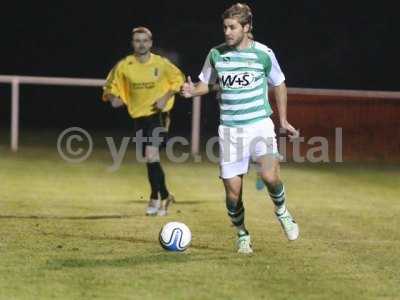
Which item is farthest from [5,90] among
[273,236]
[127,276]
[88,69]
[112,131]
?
[127,276]

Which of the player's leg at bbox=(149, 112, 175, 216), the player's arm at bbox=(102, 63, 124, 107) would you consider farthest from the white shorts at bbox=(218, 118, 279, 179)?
the player's arm at bbox=(102, 63, 124, 107)

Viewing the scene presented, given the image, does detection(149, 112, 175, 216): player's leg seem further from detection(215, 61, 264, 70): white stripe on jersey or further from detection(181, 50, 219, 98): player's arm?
detection(215, 61, 264, 70): white stripe on jersey

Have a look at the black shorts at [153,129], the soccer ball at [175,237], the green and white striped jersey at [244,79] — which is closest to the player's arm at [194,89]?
the green and white striped jersey at [244,79]

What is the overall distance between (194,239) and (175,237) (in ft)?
3.31

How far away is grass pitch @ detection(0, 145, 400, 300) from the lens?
8.33 m

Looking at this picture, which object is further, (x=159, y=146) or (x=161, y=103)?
(x=159, y=146)

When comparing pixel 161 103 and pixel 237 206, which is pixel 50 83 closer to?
pixel 161 103

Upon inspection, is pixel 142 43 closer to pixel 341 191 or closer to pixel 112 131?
pixel 341 191

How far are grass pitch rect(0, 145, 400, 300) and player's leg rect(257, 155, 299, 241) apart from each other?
23 centimetres

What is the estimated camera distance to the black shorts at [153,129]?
43.1 ft

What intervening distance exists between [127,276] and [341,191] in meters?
7.69

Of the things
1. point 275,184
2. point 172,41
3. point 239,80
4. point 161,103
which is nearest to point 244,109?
point 239,80

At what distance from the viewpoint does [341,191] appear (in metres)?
15.9

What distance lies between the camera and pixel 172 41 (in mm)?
29516
